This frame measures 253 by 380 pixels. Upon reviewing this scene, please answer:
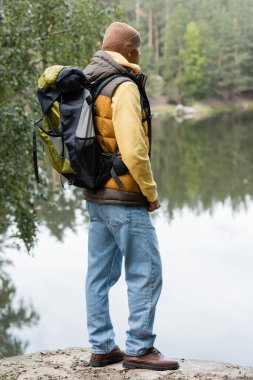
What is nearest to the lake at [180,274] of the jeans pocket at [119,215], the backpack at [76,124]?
the jeans pocket at [119,215]

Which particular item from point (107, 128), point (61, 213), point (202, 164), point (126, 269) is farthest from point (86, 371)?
point (202, 164)

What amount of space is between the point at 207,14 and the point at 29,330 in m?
58.5

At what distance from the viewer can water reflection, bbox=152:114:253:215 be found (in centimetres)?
1934

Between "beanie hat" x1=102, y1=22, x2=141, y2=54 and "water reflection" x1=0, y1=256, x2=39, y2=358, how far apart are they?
5476 mm

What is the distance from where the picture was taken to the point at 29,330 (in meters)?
9.30

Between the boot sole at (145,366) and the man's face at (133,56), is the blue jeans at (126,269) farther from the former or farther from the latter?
the man's face at (133,56)

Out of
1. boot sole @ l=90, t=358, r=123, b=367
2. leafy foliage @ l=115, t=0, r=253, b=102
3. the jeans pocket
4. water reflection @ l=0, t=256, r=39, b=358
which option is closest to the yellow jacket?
the jeans pocket

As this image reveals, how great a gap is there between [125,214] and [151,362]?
819 mm

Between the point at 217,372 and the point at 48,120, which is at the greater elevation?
the point at 48,120

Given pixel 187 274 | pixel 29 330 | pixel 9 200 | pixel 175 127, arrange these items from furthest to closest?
pixel 175 127 → pixel 187 274 → pixel 29 330 → pixel 9 200

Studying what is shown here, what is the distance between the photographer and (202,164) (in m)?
25.9

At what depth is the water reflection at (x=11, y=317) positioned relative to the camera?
878 centimetres

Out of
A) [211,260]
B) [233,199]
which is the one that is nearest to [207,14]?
[233,199]

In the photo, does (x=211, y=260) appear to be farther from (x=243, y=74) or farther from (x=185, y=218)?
(x=243, y=74)
